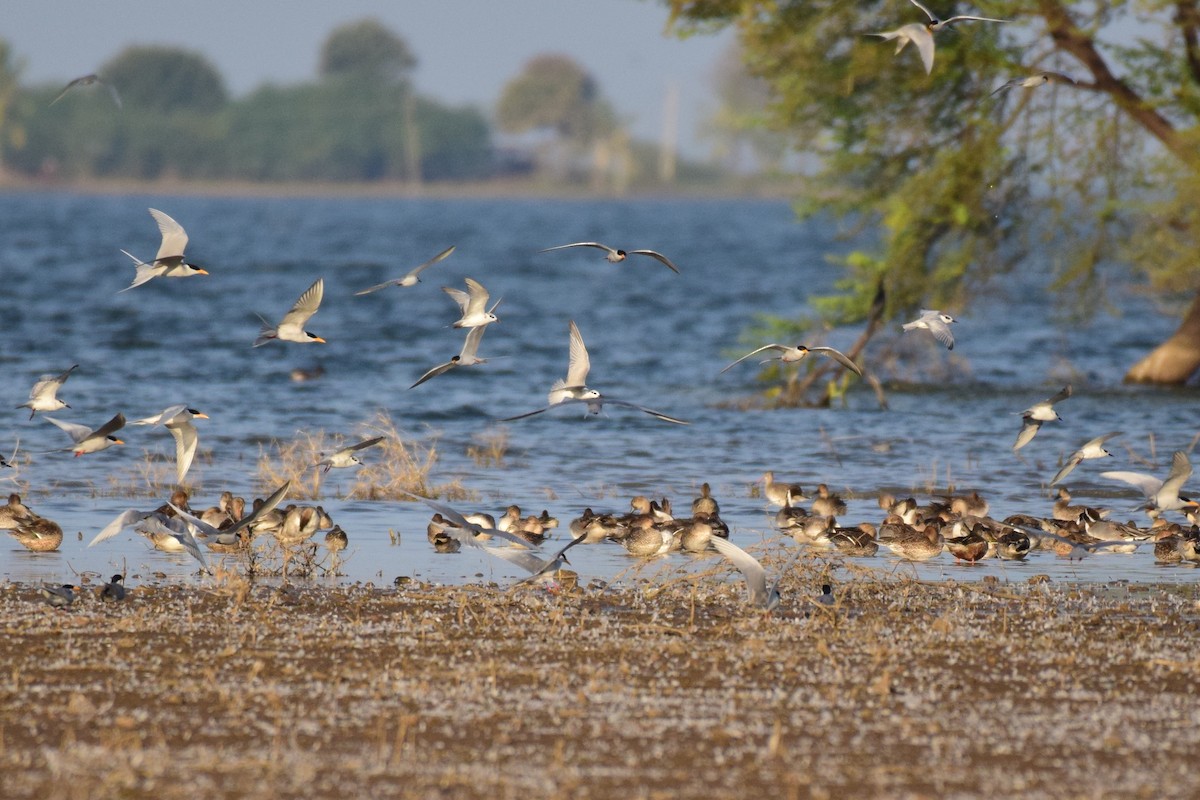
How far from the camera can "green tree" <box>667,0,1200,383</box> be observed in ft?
70.2

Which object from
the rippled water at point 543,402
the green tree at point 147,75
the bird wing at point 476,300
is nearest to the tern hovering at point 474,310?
the bird wing at point 476,300

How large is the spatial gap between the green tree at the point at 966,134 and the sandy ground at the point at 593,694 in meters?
12.8

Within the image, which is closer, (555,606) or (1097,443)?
(555,606)

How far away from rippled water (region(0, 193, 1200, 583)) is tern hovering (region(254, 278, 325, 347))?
146cm

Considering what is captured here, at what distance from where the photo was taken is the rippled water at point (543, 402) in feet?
42.8

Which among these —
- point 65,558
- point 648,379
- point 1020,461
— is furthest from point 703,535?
point 648,379

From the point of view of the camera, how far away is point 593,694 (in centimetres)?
711

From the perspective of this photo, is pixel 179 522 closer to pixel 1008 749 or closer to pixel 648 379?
pixel 1008 749

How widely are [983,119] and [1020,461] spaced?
6582mm

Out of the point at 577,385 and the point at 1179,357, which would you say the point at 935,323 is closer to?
the point at 577,385

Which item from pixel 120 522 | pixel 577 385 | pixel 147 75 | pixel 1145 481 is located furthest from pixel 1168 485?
pixel 147 75

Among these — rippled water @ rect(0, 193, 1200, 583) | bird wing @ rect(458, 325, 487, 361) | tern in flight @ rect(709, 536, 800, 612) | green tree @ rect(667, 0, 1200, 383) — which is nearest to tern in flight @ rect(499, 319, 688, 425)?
bird wing @ rect(458, 325, 487, 361)

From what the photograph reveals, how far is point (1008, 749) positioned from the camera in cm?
635

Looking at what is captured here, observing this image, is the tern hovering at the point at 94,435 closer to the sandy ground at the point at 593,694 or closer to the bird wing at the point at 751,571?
the sandy ground at the point at 593,694
